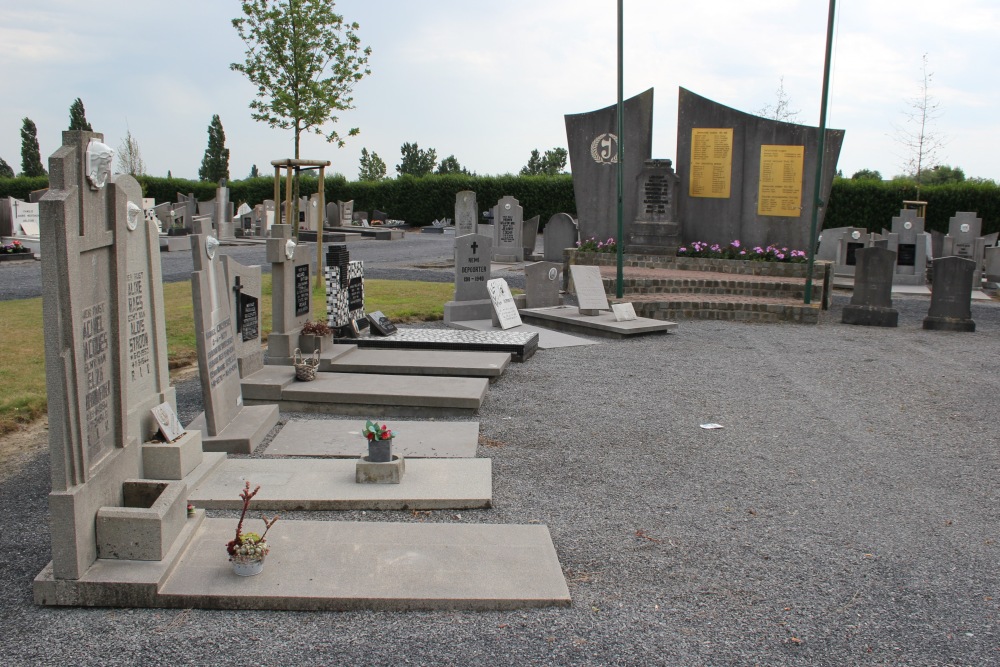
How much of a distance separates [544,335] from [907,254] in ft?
38.5

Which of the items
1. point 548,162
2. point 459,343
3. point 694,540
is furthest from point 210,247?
point 548,162

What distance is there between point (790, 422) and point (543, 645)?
14.1 ft

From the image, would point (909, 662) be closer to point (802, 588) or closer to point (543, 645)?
point (802, 588)

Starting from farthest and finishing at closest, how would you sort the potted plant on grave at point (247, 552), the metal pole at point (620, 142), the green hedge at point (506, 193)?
the green hedge at point (506, 193)
the metal pole at point (620, 142)
the potted plant on grave at point (247, 552)

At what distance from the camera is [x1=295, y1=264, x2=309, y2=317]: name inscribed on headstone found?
314 inches

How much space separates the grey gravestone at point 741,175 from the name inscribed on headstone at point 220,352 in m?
13.3

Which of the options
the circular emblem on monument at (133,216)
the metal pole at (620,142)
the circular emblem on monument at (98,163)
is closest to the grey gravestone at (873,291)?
the metal pole at (620,142)

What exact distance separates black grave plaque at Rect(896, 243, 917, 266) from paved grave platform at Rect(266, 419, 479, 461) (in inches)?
609

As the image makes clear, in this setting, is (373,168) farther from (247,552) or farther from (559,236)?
(247,552)

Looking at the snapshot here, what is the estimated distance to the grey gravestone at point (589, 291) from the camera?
11.9 metres

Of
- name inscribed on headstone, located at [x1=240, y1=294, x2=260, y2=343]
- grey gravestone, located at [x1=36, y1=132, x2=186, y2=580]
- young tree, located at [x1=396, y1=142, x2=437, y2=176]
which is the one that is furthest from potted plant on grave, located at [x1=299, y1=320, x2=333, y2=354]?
→ young tree, located at [x1=396, y1=142, x2=437, y2=176]

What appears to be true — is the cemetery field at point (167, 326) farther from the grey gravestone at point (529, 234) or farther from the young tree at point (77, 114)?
the young tree at point (77, 114)

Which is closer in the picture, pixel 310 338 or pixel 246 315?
pixel 246 315

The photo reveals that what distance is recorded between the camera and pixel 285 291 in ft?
25.2
